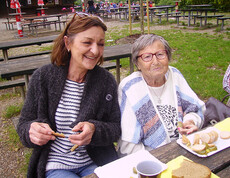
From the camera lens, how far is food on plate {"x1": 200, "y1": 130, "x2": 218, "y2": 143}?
4.85ft

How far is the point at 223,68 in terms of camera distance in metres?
5.55

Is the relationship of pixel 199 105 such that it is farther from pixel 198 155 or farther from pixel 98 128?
pixel 98 128

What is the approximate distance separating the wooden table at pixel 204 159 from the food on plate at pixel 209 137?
0.10 metres

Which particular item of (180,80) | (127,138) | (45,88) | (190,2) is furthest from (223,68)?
(190,2)

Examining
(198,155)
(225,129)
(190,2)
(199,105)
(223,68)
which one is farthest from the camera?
(190,2)

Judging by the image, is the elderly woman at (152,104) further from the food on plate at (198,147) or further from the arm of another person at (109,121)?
the food on plate at (198,147)

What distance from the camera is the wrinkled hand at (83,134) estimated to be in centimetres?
152

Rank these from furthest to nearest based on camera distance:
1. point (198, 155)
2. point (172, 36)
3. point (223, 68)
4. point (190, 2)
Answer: point (190, 2) < point (172, 36) < point (223, 68) < point (198, 155)

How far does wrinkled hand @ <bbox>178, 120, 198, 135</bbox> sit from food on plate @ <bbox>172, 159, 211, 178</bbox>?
1.56ft

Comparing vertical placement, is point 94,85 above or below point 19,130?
above

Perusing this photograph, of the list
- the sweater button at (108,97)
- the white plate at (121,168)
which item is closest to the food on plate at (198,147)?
the white plate at (121,168)

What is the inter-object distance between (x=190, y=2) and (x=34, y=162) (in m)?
20.3

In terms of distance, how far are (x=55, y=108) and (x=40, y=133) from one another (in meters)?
0.26

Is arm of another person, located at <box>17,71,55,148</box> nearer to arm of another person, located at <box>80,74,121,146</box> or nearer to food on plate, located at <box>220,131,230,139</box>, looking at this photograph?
arm of another person, located at <box>80,74,121,146</box>
